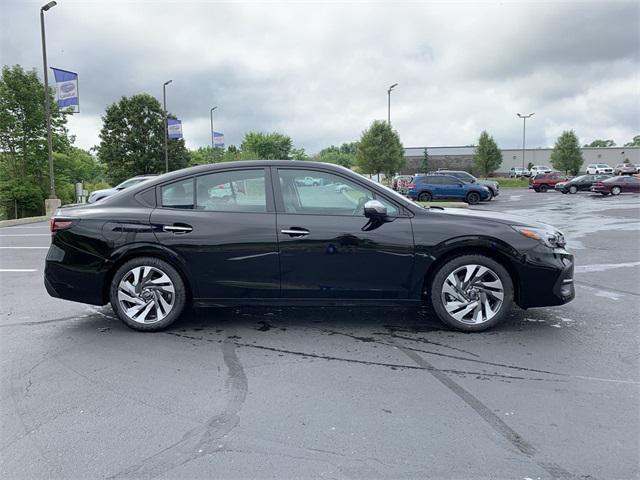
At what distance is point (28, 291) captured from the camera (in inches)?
256

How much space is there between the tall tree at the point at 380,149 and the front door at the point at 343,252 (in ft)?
153

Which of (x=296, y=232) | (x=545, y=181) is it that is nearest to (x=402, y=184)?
(x=545, y=181)

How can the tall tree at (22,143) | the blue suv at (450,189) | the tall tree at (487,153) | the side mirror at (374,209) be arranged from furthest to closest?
the tall tree at (487,153) → the tall tree at (22,143) → the blue suv at (450,189) → the side mirror at (374,209)

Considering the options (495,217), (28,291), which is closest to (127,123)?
(28,291)

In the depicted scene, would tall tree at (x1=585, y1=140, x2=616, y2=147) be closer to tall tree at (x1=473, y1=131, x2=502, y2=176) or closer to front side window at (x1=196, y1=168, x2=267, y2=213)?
tall tree at (x1=473, y1=131, x2=502, y2=176)

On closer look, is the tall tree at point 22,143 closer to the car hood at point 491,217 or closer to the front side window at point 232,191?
the front side window at point 232,191

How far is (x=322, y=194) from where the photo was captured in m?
4.72

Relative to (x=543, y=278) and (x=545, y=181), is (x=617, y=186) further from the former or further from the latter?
(x=543, y=278)

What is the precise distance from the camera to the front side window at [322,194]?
4.66m

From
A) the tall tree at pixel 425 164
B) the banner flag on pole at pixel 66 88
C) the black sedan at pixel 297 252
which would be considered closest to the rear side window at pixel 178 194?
the black sedan at pixel 297 252

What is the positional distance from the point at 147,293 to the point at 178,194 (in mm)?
986

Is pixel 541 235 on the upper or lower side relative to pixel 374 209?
lower

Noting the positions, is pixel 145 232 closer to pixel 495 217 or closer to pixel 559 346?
pixel 495 217

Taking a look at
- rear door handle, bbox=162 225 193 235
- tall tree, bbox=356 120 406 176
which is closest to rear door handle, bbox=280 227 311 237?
rear door handle, bbox=162 225 193 235
